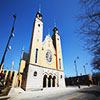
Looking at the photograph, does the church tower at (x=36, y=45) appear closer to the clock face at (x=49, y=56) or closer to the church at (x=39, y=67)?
the church at (x=39, y=67)

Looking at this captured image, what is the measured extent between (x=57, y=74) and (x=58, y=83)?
7.91 feet

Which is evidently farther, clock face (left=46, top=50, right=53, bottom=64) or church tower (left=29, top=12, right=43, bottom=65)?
clock face (left=46, top=50, right=53, bottom=64)

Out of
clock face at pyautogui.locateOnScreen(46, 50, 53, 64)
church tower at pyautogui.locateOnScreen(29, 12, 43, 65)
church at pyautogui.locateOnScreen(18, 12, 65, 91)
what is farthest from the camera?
clock face at pyautogui.locateOnScreen(46, 50, 53, 64)

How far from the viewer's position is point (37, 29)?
19.5m

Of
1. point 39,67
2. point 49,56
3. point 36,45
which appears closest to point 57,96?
point 39,67

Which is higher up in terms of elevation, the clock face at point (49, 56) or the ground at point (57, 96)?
the clock face at point (49, 56)

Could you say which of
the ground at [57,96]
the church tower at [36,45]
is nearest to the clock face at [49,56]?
the church tower at [36,45]

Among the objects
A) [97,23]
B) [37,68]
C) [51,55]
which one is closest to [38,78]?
[37,68]

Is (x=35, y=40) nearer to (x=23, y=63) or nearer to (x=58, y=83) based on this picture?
(x=23, y=63)

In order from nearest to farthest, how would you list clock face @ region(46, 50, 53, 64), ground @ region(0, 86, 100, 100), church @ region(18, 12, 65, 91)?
ground @ region(0, 86, 100, 100)
church @ region(18, 12, 65, 91)
clock face @ region(46, 50, 53, 64)

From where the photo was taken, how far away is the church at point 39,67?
519 inches

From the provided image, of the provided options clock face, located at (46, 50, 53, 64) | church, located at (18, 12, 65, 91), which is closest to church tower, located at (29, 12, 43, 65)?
church, located at (18, 12, 65, 91)

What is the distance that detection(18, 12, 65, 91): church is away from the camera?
13194 mm

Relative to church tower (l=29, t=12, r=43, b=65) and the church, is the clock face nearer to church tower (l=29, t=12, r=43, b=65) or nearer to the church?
the church
